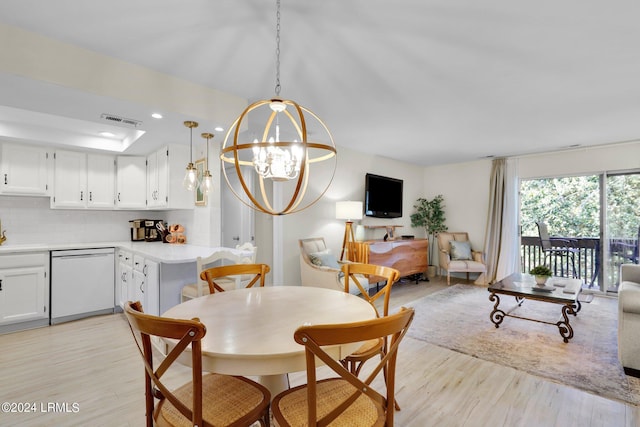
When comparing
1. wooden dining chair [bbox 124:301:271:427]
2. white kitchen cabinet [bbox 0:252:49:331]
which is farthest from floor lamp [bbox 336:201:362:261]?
white kitchen cabinet [bbox 0:252:49:331]

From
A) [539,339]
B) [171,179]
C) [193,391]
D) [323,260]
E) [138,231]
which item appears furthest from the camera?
[138,231]

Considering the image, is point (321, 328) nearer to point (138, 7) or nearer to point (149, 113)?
point (138, 7)

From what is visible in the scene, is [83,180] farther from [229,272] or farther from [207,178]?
[229,272]

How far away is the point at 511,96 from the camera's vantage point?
2.96m

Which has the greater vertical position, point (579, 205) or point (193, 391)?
point (579, 205)

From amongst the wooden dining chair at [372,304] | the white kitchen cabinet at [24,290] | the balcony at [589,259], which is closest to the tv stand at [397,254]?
the balcony at [589,259]

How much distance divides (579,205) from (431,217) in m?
2.54

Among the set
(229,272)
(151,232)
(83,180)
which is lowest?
(229,272)

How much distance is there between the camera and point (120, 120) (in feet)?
9.02

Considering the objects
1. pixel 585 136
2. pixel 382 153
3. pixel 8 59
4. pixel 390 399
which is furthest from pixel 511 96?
pixel 8 59

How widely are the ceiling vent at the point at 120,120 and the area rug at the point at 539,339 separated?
342 centimetres

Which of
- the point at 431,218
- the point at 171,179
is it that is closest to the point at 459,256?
the point at 431,218

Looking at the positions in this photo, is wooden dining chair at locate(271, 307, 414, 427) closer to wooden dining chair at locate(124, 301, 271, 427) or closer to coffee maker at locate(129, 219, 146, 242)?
wooden dining chair at locate(124, 301, 271, 427)

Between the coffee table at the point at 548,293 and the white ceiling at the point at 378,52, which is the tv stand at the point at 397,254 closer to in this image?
the coffee table at the point at 548,293
